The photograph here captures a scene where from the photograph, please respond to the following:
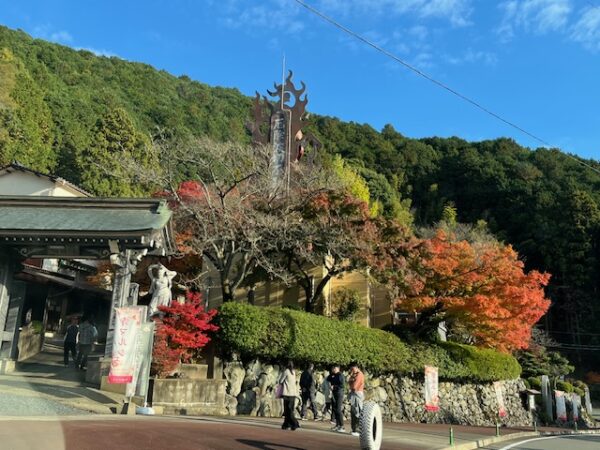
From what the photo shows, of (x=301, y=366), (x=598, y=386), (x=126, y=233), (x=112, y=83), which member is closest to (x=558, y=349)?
(x=598, y=386)

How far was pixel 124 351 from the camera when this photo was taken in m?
11.6

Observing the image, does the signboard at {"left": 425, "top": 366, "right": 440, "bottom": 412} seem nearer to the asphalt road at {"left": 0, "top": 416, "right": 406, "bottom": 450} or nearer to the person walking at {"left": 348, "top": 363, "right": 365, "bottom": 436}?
the person walking at {"left": 348, "top": 363, "right": 365, "bottom": 436}

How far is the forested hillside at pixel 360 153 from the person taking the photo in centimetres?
4384

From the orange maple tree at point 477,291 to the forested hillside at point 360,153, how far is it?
14827mm

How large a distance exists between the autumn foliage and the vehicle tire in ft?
24.9

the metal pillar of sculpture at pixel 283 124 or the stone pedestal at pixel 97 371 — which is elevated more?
the metal pillar of sculpture at pixel 283 124

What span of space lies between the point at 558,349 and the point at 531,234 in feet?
Answer: 41.9

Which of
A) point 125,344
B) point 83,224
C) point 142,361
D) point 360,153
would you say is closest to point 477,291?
point 142,361

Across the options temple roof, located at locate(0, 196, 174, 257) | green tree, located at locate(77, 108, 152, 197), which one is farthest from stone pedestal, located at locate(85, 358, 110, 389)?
green tree, located at locate(77, 108, 152, 197)

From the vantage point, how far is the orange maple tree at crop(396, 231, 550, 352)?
72.2ft

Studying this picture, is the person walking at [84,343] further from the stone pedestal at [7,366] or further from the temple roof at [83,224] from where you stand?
the temple roof at [83,224]

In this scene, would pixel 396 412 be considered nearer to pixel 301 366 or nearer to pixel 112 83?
pixel 301 366

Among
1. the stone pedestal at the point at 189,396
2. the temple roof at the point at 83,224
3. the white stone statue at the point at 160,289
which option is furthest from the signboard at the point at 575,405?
the temple roof at the point at 83,224

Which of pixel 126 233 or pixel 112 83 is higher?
pixel 112 83
